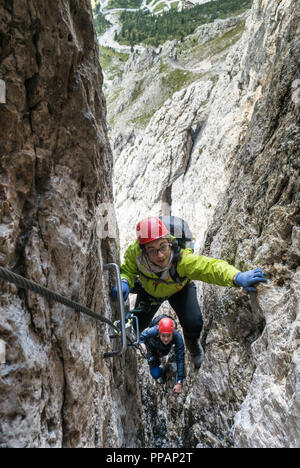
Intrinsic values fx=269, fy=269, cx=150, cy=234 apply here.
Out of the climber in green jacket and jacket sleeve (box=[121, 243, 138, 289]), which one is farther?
jacket sleeve (box=[121, 243, 138, 289])

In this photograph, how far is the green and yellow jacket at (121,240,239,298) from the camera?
469 centimetres

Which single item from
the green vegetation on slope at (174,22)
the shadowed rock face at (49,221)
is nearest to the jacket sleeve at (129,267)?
the shadowed rock face at (49,221)

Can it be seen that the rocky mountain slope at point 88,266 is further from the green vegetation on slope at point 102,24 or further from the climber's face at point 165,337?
the green vegetation on slope at point 102,24

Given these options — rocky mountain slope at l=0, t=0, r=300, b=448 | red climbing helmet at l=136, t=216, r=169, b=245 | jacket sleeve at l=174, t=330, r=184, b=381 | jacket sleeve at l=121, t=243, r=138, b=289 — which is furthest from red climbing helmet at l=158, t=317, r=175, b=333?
red climbing helmet at l=136, t=216, r=169, b=245

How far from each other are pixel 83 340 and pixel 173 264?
241 centimetres

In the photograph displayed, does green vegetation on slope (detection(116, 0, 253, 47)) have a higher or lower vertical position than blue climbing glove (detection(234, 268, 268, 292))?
higher

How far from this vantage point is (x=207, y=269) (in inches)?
191

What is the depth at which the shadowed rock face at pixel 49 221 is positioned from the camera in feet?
8.20

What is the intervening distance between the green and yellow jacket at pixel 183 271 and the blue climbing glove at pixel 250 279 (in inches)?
4.5

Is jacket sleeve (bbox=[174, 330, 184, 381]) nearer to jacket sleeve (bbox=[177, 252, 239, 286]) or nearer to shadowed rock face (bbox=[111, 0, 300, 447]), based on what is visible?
shadowed rock face (bbox=[111, 0, 300, 447])

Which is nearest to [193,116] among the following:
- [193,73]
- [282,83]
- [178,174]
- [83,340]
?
[178,174]

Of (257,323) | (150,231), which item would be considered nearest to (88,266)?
(150,231)

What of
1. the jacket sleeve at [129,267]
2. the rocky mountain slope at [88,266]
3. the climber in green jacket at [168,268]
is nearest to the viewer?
the rocky mountain slope at [88,266]

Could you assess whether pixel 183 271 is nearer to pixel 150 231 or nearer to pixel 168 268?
pixel 168 268
